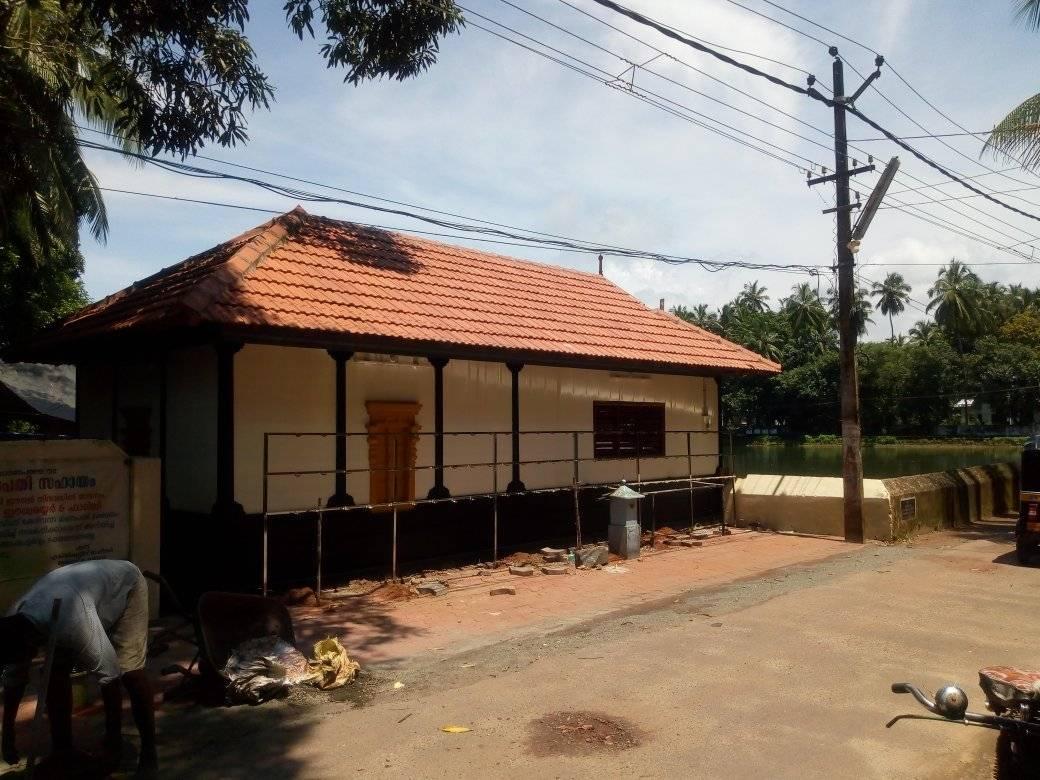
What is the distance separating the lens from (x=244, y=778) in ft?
15.6

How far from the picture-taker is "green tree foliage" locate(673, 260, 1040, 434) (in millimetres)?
50406

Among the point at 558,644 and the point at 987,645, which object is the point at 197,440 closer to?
the point at 558,644

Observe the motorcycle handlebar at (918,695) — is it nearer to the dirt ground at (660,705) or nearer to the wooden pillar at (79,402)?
the dirt ground at (660,705)

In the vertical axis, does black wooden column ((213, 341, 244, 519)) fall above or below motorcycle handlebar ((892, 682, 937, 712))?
above

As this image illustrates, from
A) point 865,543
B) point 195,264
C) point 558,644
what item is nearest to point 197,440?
point 195,264

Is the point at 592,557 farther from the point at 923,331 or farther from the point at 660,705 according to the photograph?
the point at 923,331

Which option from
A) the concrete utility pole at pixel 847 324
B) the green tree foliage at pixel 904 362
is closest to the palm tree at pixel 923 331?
the green tree foliage at pixel 904 362

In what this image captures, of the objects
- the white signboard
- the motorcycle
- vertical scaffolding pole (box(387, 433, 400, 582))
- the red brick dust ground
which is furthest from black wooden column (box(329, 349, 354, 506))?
the motorcycle

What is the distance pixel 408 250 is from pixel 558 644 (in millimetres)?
8143

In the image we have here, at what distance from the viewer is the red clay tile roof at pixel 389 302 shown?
9.34 metres

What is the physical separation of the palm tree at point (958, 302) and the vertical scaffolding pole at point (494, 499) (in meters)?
55.7

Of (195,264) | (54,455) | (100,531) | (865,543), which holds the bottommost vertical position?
(865,543)

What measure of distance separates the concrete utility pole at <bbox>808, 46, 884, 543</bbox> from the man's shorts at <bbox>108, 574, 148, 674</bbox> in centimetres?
1276

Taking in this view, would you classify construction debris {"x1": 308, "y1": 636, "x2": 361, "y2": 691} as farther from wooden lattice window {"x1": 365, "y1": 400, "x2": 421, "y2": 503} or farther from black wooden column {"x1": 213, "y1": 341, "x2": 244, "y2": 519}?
wooden lattice window {"x1": 365, "y1": 400, "x2": 421, "y2": 503}
